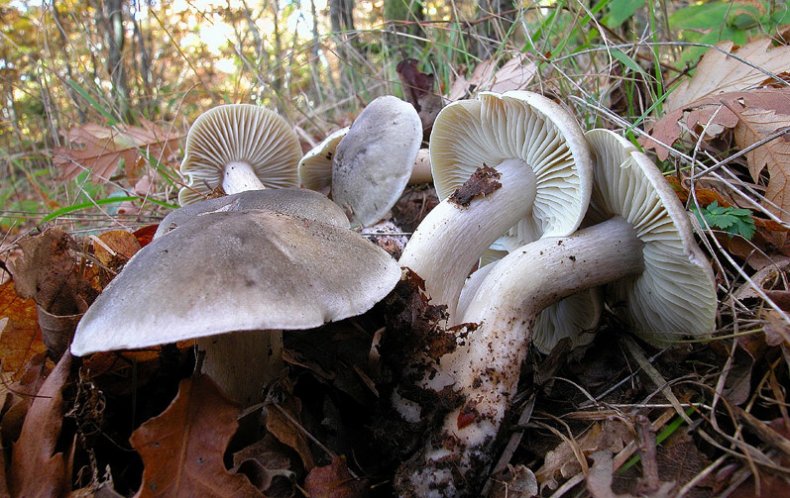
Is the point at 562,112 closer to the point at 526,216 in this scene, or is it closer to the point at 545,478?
the point at 526,216

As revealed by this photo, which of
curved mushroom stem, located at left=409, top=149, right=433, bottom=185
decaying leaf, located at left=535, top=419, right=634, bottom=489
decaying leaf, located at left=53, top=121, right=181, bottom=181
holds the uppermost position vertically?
decaying leaf, located at left=53, top=121, right=181, bottom=181

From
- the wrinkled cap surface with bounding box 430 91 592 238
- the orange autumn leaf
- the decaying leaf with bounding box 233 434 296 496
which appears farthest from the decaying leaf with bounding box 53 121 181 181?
the decaying leaf with bounding box 233 434 296 496

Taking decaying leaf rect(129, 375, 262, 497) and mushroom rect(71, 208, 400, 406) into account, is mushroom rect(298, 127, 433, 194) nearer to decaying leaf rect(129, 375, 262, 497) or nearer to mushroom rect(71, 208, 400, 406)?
→ mushroom rect(71, 208, 400, 406)

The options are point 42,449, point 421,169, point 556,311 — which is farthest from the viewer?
point 421,169

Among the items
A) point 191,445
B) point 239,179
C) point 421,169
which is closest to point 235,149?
point 239,179

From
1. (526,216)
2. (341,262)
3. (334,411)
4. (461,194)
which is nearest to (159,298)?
(341,262)

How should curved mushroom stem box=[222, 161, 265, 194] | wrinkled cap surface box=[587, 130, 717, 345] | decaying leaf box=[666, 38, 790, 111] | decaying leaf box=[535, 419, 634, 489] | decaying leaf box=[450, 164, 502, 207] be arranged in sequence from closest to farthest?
decaying leaf box=[535, 419, 634, 489]
wrinkled cap surface box=[587, 130, 717, 345]
decaying leaf box=[450, 164, 502, 207]
decaying leaf box=[666, 38, 790, 111]
curved mushroom stem box=[222, 161, 265, 194]

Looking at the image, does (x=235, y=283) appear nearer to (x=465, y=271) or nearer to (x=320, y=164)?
(x=465, y=271)

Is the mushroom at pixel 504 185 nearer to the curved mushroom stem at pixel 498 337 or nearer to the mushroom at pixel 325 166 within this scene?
the curved mushroom stem at pixel 498 337
